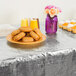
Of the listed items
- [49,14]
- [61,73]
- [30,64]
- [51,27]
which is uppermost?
[49,14]

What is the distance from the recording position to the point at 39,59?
42.5 inches

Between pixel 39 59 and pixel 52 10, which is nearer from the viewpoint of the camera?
pixel 39 59

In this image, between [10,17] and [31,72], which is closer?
[31,72]

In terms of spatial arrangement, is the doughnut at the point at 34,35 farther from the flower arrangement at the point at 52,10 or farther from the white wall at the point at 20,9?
the white wall at the point at 20,9

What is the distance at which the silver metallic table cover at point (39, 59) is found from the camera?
1.02 meters

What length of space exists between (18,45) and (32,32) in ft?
0.50

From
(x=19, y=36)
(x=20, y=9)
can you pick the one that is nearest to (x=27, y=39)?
(x=19, y=36)

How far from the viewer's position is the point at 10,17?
7.30ft

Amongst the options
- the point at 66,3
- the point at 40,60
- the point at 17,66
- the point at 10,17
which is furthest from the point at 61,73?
the point at 66,3

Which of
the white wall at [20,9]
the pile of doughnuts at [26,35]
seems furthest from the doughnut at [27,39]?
the white wall at [20,9]

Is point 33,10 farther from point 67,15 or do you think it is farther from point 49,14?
point 49,14

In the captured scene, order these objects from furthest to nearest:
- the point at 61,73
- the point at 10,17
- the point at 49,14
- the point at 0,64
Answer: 1. the point at 10,17
2. the point at 49,14
3. the point at 61,73
4. the point at 0,64

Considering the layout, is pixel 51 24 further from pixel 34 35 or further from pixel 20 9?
pixel 20 9

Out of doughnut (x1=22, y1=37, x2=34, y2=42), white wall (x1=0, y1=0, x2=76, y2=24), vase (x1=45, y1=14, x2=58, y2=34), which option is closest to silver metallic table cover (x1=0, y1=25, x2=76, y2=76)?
doughnut (x1=22, y1=37, x2=34, y2=42)
